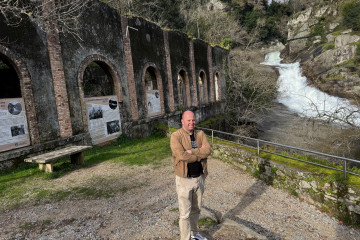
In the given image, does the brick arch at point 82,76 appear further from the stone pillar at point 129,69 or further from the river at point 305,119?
the river at point 305,119

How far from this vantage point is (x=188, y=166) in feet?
9.91

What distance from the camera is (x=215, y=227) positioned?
3734 millimetres

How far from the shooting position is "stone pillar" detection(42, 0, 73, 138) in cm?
748

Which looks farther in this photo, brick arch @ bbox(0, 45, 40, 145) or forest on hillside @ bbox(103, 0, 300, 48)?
forest on hillside @ bbox(103, 0, 300, 48)

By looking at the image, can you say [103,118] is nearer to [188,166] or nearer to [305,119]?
[188,166]

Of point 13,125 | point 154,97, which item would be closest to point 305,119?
point 154,97

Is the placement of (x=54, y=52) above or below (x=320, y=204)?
above

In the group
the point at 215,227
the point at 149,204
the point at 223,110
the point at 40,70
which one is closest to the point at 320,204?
the point at 215,227

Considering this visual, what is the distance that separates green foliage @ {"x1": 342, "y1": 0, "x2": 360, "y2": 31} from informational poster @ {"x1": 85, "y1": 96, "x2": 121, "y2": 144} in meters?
36.4

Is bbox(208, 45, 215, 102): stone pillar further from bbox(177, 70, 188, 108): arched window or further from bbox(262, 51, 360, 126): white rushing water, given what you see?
bbox(262, 51, 360, 126): white rushing water

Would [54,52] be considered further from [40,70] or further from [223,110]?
[223,110]

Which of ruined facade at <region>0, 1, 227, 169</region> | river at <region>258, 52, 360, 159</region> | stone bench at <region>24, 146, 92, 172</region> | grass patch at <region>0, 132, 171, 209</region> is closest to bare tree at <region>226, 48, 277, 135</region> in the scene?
river at <region>258, 52, 360, 159</region>

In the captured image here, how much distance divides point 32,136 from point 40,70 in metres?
2.19

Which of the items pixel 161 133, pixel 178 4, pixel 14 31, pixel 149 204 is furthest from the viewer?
pixel 178 4
